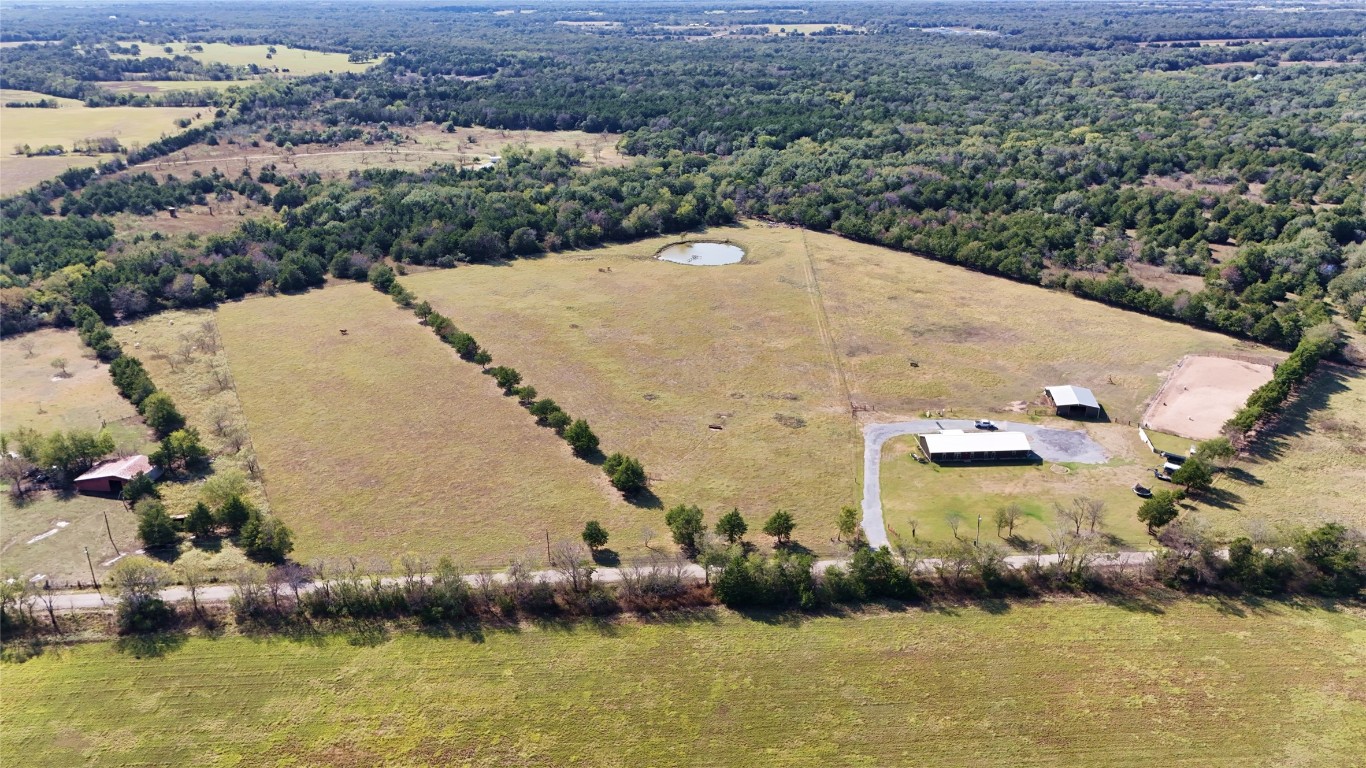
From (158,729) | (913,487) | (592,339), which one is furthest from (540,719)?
(592,339)

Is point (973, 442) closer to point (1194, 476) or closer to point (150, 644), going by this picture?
point (1194, 476)

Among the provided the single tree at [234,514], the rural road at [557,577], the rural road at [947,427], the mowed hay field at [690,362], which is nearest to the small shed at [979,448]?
the rural road at [947,427]

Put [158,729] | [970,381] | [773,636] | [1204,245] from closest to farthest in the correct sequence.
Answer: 1. [158,729]
2. [773,636]
3. [970,381]
4. [1204,245]

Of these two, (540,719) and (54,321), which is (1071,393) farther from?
(54,321)

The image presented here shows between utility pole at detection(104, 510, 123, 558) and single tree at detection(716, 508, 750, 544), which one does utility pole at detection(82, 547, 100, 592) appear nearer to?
utility pole at detection(104, 510, 123, 558)

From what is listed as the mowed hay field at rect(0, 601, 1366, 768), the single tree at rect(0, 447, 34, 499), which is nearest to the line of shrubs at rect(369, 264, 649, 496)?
the mowed hay field at rect(0, 601, 1366, 768)

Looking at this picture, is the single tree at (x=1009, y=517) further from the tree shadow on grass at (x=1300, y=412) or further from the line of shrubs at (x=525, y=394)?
the line of shrubs at (x=525, y=394)
